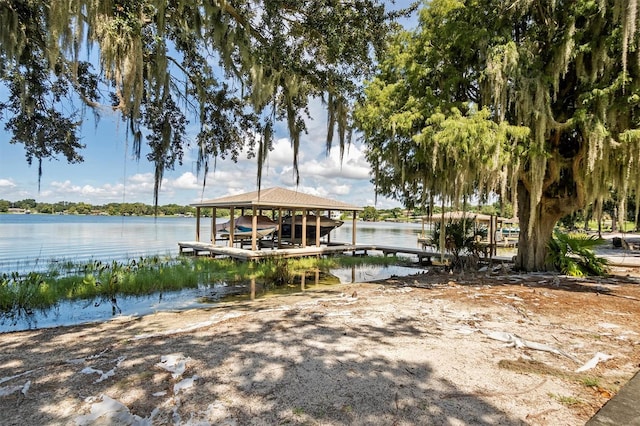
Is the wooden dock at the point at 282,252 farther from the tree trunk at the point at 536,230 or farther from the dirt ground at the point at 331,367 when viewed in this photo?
the dirt ground at the point at 331,367

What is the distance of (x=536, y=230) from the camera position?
919 centimetres

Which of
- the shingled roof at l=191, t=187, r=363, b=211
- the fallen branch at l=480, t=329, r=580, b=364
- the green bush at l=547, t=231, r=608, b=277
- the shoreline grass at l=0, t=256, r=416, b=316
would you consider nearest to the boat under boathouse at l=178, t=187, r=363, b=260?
the shingled roof at l=191, t=187, r=363, b=211

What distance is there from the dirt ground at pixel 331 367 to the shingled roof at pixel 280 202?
31.2ft

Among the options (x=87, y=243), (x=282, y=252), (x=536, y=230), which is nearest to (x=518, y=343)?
(x=536, y=230)

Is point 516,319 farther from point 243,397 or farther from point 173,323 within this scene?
point 173,323

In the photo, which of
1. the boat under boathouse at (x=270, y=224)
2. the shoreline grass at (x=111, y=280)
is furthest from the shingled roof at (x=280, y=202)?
the shoreline grass at (x=111, y=280)

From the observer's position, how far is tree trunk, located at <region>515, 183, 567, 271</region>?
9047 millimetres

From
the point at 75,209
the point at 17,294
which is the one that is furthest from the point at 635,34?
the point at 75,209

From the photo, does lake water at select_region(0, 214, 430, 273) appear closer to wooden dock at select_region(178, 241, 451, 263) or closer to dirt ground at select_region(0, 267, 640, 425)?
wooden dock at select_region(178, 241, 451, 263)

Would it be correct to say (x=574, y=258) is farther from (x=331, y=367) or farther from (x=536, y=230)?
(x=331, y=367)

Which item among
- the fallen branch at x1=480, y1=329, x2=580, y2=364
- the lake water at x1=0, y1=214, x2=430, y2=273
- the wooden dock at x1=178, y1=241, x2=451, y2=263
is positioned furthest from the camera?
the lake water at x1=0, y1=214, x2=430, y2=273

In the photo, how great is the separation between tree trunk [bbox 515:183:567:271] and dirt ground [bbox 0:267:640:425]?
400 centimetres

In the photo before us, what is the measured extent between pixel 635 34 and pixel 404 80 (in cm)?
398

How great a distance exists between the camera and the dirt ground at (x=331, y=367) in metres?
2.36
